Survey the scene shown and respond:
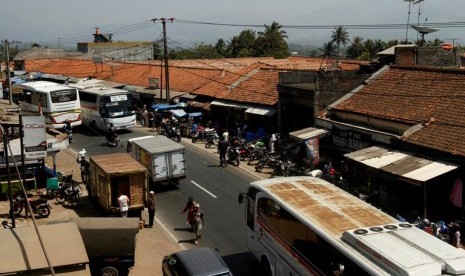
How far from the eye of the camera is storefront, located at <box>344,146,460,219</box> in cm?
1919

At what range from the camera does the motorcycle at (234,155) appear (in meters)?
28.0

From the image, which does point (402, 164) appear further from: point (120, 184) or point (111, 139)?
point (111, 139)

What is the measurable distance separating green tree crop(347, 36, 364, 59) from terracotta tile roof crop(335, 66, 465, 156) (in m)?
65.4

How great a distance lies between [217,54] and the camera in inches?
3932

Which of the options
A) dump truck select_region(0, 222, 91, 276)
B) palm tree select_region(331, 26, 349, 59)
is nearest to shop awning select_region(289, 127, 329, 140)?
dump truck select_region(0, 222, 91, 276)

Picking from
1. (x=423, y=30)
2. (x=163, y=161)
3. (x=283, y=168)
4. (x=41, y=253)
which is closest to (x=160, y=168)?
(x=163, y=161)

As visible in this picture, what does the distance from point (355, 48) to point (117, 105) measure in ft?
221

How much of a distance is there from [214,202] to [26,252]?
1155 centimetres

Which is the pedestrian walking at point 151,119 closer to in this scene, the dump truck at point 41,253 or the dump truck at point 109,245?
the dump truck at point 109,245

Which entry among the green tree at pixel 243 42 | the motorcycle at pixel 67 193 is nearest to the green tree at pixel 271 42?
the green tree at pixel 243 42

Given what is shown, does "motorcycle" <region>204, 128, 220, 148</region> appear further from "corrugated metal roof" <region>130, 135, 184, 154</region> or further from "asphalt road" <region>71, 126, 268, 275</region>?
"corrugated metal roof" <region>130, 135, 184, 154</region>

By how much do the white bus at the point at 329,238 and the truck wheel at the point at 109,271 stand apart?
13.5 ft

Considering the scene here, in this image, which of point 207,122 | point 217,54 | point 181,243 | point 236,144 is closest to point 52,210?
point 181,243

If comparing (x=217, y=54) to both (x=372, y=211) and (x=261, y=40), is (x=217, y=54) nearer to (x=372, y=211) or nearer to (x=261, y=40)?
(x=261, y=40)
